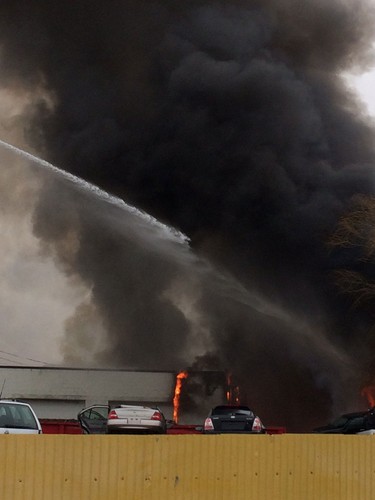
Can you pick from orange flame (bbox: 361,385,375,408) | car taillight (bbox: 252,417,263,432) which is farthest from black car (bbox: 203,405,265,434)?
orange flame (bbox: 361,385,375,408)

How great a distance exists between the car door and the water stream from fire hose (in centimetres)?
1674

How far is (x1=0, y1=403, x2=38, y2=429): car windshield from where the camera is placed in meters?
12.9

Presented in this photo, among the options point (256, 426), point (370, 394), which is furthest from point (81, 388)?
point (256, 426)

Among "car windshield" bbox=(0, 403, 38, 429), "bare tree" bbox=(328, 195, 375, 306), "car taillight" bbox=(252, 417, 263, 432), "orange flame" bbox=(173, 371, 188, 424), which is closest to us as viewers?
"car windshield" bbox=(0, 403, 38, 429)

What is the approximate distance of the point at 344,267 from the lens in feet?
112

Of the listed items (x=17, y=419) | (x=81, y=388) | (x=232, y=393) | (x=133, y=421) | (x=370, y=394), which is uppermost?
(x=81, y=388)

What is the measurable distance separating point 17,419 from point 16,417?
5 centimetres

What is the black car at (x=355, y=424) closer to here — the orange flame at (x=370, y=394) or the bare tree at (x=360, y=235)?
the bare tree at (x=360, y=235)

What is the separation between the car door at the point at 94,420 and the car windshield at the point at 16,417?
656 centimetres

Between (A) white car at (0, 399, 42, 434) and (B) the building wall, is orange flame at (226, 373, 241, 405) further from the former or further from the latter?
(A) white car at (0, 399, 42, 434)

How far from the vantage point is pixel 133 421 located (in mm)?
18141

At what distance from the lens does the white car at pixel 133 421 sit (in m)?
18.0
